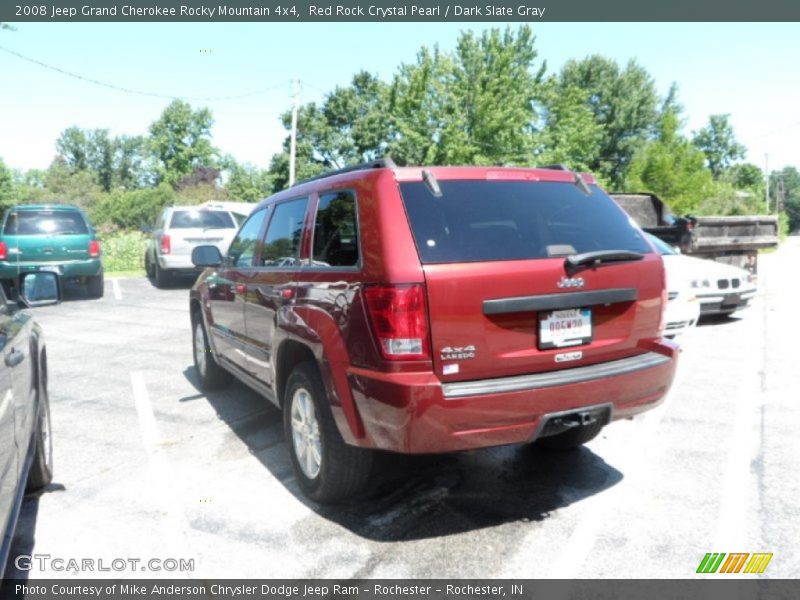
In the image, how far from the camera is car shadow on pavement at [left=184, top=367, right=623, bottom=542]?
350 cm

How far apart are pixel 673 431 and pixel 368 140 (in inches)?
2038

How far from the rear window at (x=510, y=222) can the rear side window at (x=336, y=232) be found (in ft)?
1.20

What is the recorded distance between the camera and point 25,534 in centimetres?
345

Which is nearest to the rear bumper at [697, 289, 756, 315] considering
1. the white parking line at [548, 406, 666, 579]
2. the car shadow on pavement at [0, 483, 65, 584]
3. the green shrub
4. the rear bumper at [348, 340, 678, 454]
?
the white parking line at [548, 406, 666, 579]

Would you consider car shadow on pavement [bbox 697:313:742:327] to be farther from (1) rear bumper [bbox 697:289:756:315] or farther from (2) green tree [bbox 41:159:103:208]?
(2) green tree [bbox 41:159:103:208]

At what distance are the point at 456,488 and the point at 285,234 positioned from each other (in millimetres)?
1998

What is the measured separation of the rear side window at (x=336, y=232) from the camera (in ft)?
11.1

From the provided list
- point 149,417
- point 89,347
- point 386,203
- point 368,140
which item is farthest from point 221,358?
point 368,140

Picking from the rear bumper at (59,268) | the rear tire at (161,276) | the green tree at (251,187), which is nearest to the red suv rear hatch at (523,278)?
the rear bumper at (59,268)

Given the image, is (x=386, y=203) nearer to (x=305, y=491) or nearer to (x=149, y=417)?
(x=305, y=491)

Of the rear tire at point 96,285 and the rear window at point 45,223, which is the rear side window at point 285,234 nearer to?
the rear window at point 45,223

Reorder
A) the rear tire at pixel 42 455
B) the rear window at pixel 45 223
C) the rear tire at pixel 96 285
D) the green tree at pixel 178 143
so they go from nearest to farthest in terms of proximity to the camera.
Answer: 1. the rear tire at pixel 42 455
2. the rear window at pixel 45 223
3. the rear tire at pixel 96 285
4. the green tree at pixel 178 143

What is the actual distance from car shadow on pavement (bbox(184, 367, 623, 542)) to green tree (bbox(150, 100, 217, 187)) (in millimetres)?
78863

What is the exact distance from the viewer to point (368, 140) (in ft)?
179
